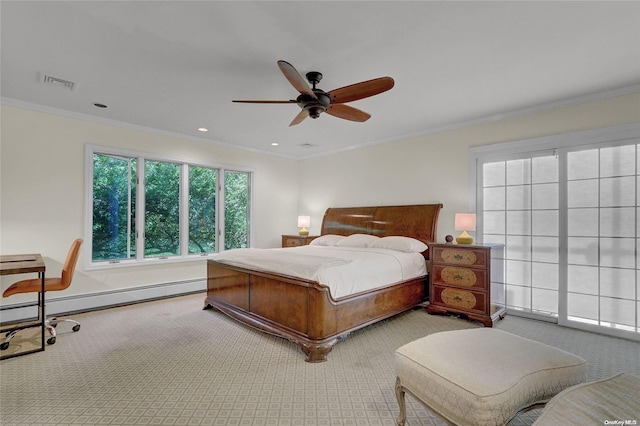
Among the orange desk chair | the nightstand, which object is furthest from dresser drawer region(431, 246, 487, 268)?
the orange desk chair

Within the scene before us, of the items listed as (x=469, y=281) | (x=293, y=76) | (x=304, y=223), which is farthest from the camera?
(x=304, y=223)

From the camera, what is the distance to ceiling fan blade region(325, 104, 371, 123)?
116 inches

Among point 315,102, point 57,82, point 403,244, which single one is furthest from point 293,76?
point 403,244

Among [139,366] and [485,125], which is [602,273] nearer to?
[485,125]

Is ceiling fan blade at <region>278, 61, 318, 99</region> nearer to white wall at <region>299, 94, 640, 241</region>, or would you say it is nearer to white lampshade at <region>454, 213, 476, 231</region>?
white lampshade at <region>454, 213, 476, 231</region>

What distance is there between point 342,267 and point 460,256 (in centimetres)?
175

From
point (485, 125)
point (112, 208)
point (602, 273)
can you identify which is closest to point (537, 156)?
point (485, 125)

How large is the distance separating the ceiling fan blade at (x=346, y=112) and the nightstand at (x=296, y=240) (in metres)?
3.21

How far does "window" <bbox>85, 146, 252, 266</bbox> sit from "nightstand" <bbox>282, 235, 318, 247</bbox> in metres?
0.77

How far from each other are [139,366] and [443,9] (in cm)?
369

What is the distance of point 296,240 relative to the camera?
6105 mm

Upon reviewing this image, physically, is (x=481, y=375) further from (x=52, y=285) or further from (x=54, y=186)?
(x=54, y=186)

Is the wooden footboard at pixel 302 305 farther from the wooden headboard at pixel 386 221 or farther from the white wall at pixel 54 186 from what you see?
the white wall at pixel 54 186

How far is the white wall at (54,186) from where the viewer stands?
3.68m
